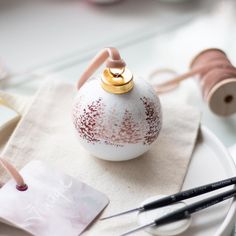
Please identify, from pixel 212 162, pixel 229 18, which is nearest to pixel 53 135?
pixel 212 162

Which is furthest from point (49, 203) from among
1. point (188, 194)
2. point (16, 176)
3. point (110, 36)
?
point (110, 36)

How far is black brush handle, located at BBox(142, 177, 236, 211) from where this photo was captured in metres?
0.58

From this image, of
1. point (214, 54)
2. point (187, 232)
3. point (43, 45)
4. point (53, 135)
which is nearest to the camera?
point (187, 232)

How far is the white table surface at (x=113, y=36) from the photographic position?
0.88 meters

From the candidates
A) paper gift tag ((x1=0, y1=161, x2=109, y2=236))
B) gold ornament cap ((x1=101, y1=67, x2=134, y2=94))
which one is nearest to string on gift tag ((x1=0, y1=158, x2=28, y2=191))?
paper gift tag ((x1=0, y1=161, x2=109, y2=236))

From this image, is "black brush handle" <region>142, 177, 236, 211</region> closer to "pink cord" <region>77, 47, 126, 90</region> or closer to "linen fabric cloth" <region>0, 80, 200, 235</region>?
"linen fabric cloth" <region>0, 80, 200, 235</region>

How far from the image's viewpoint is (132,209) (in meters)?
0.59

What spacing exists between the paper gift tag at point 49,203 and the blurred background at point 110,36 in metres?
0.24

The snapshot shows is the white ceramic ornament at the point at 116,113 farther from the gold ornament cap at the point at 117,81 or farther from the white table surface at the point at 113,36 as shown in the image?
the white table surface at the point at 113,36

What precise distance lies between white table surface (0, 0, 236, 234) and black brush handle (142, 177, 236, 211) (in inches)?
8.4

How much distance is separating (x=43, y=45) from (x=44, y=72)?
0.07 metres

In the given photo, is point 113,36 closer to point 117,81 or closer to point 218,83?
point 218,83

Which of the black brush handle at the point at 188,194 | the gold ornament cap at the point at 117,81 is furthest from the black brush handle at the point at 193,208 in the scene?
the gold ornament cap at the point at 117,81

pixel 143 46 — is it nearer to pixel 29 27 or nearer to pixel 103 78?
pixel 29 27
